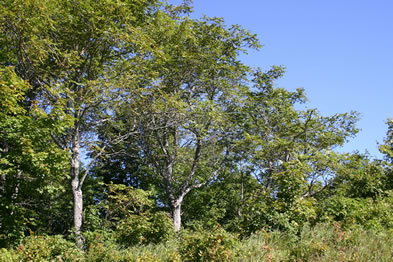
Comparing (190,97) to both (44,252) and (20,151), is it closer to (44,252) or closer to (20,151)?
(20,151)

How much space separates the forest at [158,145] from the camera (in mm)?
8367

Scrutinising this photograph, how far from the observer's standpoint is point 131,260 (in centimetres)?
734

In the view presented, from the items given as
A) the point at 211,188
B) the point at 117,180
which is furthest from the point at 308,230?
the point at 117,180

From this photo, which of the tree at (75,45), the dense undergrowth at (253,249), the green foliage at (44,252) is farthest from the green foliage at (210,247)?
the tree at (75,45)

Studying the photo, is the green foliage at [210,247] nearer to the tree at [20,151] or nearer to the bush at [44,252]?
the bush at [44,252]

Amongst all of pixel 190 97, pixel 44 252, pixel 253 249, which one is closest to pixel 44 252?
pixel 44 252

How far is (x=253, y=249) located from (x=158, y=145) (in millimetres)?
13451

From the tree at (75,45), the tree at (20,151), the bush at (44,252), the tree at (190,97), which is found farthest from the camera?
the tree at (190,97)

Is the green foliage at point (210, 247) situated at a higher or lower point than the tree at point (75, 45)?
lower

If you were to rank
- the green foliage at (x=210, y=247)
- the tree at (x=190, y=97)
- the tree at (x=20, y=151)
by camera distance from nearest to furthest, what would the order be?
the green foliage at (x=210, y=247), the tree at (x=20, y=151), the tree at (x=190, y=97)

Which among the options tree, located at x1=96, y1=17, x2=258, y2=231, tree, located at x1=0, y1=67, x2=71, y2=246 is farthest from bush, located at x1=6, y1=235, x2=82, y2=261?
tree, located at x1=96, y1=17, x2=258, y2=231

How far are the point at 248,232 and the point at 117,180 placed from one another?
17.4 metres

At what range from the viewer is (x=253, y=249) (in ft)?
24.9

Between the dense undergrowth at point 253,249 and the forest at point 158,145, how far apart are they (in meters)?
0.04
